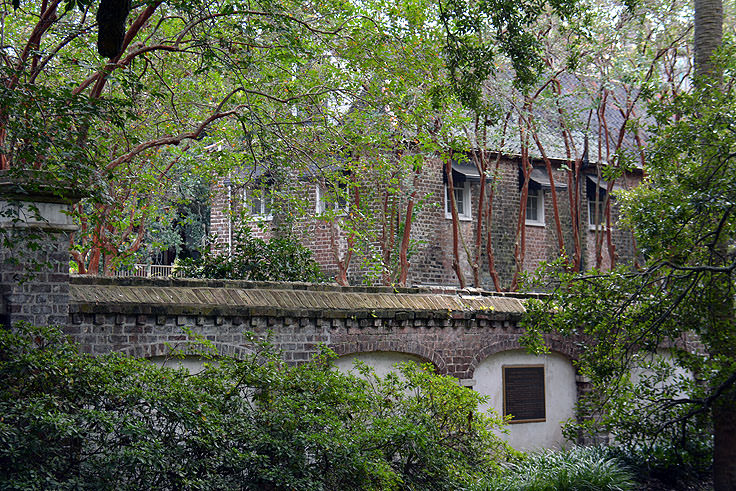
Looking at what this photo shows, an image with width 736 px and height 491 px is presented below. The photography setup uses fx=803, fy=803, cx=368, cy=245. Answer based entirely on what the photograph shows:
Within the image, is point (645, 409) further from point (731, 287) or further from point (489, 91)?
point (489, 91)

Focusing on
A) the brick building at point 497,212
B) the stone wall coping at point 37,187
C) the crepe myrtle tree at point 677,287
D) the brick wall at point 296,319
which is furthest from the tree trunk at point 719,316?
the brick building at point 497,212

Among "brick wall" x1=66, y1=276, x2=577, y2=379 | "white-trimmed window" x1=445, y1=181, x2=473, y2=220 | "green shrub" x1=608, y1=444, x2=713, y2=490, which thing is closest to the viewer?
"brick wall" x1=66, y1=276, x2=577, y2=379

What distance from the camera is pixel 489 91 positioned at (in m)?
20.2

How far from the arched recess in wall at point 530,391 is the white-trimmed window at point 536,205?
42.4ft

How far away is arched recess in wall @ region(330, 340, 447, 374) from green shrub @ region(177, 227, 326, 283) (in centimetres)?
248

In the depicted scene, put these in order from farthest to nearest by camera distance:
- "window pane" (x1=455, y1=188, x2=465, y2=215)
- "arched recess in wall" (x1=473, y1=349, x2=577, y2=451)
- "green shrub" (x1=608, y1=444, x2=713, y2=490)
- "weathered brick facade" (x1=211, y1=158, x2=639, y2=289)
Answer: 1. "window pane" (x1=455, y1=188, x2=465, y2=215)
2. "weathered brick facade" (x1=211, y1=158, x2=639, y2=289)
3. "arched recess in wall" (x1=473, y1=349, x2=577, y2=451)
4. "green shrub" (x1=608, y1=444, x2=713, y2=490)

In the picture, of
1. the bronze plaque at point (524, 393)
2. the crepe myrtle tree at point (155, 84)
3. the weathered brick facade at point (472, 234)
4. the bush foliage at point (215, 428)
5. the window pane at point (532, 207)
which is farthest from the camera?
the window pane at point (532, 207)

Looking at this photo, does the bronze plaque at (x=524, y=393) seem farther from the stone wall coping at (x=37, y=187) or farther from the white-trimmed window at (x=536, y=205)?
the white-trimmed window at (x=536, y=205)

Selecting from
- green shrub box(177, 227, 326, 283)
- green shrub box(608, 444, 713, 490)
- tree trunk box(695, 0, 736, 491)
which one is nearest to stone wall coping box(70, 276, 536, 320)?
green shrub box(177, 227, 326, 283)

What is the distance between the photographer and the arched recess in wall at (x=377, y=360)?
39.4ft

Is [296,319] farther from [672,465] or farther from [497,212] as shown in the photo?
[497,212]

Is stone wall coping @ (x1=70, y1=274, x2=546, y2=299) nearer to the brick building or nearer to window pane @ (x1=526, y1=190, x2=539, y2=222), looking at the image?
the brick building

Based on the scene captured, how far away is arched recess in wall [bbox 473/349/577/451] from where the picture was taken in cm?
1412

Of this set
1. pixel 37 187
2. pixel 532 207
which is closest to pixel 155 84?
pixel 37 187
